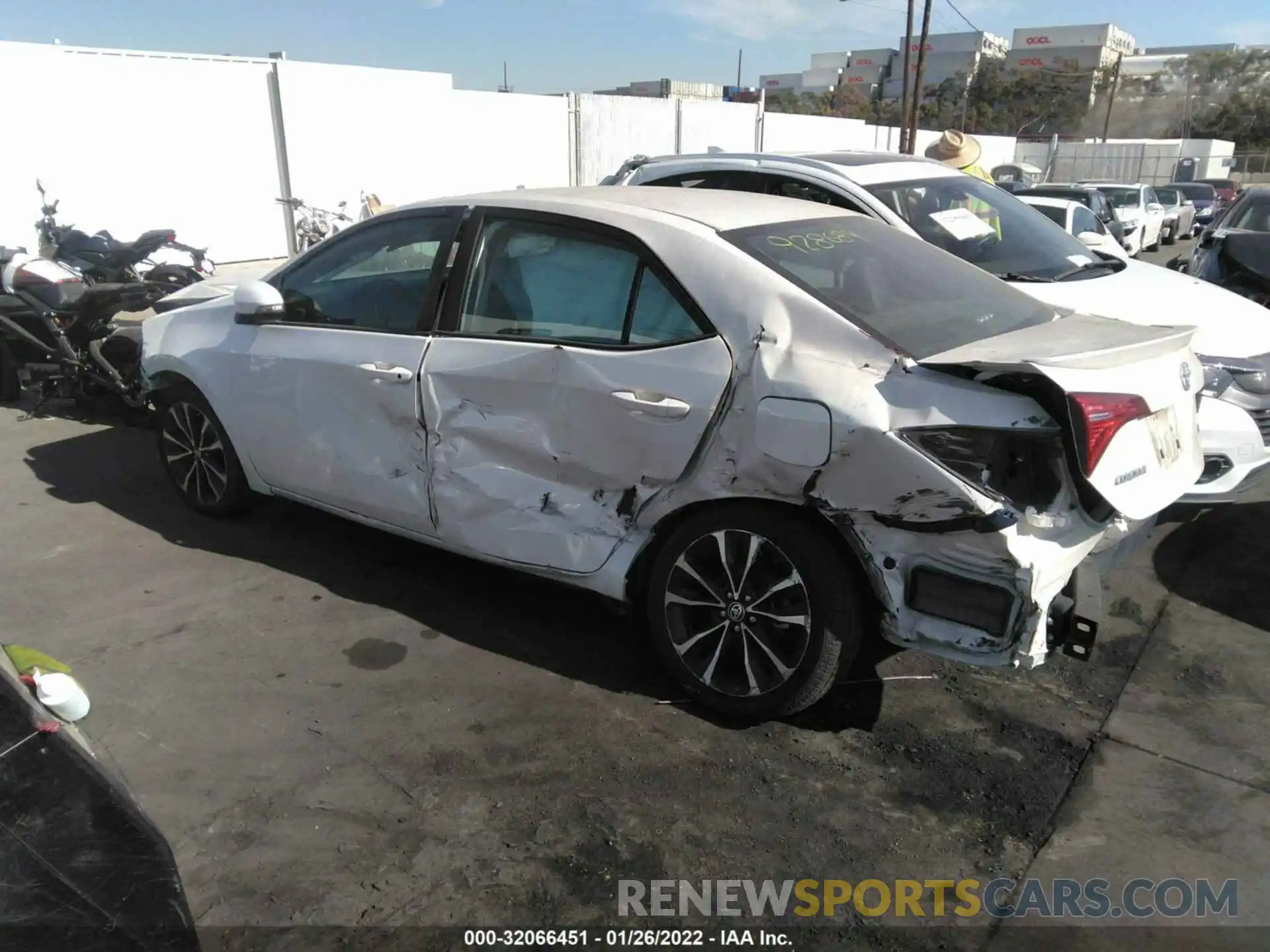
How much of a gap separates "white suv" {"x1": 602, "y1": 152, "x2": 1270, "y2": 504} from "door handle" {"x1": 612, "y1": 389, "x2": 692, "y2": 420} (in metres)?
2.63

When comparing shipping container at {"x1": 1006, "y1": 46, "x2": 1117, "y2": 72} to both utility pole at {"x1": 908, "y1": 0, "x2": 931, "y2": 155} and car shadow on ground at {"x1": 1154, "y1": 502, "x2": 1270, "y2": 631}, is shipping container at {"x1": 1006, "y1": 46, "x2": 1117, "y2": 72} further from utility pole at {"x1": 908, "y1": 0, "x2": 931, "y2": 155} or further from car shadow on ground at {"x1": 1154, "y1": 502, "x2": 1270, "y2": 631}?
car shadow on ground at {"x1": 1154, "y1": 502, "x2": 1270, "y2": 631}

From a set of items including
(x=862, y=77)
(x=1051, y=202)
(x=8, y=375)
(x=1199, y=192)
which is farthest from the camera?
(x=862, y=77)

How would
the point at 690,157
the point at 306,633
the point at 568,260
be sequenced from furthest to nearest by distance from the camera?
the point at 690,157 < the point at 306,633 < the point at 568,260

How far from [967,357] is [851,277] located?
63 centimetres

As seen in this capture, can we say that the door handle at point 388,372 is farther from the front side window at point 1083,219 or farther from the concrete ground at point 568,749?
the front side window at point 1083,219

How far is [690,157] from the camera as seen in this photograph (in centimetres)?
650

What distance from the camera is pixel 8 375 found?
7.74 meters

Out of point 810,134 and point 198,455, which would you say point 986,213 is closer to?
point 198,455

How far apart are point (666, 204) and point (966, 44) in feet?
370

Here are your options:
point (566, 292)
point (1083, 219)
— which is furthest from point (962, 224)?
point (1083, 219)

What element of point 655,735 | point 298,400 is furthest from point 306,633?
point 655,735

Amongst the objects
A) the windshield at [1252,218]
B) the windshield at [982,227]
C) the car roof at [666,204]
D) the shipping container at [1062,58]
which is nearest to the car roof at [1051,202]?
the windshield at [1252,218]

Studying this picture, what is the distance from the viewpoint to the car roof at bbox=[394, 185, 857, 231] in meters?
3.54

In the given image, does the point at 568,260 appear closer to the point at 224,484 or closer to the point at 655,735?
the point at 655,735
